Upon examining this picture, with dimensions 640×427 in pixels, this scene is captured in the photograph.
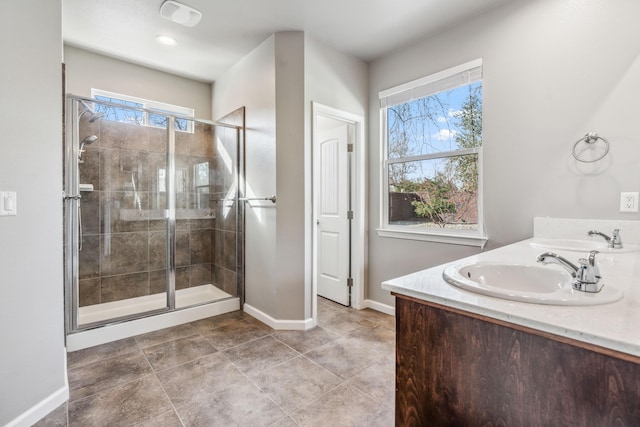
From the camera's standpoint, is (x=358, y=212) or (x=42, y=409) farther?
(x=358, y=212)

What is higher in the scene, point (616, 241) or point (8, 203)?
point (8, 203)

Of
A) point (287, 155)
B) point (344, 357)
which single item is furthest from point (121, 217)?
point (344, 357)

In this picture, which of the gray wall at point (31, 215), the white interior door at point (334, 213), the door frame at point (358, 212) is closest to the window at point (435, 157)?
the door frame at point (358, 212)

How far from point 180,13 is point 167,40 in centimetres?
56

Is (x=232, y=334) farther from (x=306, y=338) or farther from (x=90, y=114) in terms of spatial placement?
(x=90, y=114)

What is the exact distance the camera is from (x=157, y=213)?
3287mm

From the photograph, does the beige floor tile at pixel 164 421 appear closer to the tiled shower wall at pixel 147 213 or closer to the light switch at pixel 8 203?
the light switch at pixel 8 203

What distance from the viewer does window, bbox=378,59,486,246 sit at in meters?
2.51

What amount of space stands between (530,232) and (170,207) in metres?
3.08

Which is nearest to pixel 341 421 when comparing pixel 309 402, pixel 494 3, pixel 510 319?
pixel 309 402

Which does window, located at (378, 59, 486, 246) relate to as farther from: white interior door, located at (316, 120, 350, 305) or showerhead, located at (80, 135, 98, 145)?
showerhead, located at (80, 135, 98, 145)

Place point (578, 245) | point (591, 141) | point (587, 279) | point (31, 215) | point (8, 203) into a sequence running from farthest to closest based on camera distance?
1. point (591, 141)
2. point (578, 245)
3. point (31, 215)
4. point (8, 203)
5. point (587, 279)

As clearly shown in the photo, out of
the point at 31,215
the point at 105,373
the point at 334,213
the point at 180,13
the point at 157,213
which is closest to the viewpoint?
the point at 31,215

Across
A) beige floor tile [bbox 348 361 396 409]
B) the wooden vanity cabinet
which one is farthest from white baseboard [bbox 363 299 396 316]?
the wooden vanity cabinet
